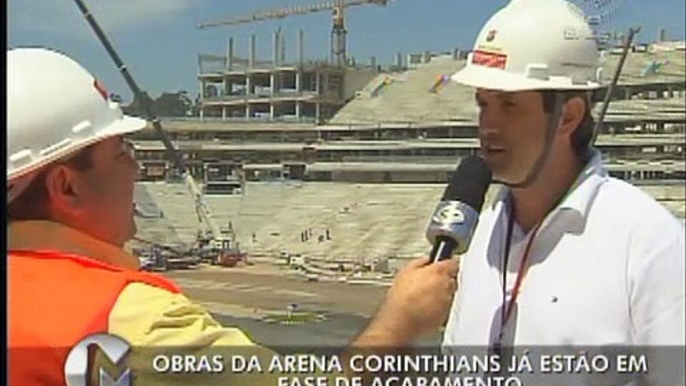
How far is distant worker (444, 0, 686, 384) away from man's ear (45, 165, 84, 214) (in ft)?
1.35

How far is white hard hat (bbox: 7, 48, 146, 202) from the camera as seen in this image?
74 centimetres

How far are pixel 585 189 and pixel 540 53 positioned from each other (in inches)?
5.9

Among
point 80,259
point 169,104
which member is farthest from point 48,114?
point 169,104

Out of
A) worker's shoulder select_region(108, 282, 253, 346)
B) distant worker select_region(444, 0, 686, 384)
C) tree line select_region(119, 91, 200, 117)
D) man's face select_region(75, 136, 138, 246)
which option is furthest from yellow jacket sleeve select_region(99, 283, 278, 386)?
tree line select_region(119, 91, 200, 117)

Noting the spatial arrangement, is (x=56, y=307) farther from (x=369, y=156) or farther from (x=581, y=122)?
(x=369, y=156)

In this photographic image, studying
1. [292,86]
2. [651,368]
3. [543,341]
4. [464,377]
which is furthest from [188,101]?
[651,368]

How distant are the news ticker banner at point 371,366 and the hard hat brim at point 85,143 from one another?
14cm

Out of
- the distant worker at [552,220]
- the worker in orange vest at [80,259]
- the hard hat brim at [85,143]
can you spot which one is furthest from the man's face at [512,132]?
the hard hat brim at [85,143]

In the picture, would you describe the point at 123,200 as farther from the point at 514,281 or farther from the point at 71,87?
the point at 514,281

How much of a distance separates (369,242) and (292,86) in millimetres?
1270

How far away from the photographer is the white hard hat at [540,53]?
3.15 ft

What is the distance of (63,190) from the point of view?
72 centimetres

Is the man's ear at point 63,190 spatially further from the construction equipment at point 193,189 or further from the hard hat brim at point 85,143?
the construction equipment at point 193,189

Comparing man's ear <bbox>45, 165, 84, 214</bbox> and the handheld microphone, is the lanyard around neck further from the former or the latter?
man's ear <bbox>45, 165, 84, 214</bbox>
